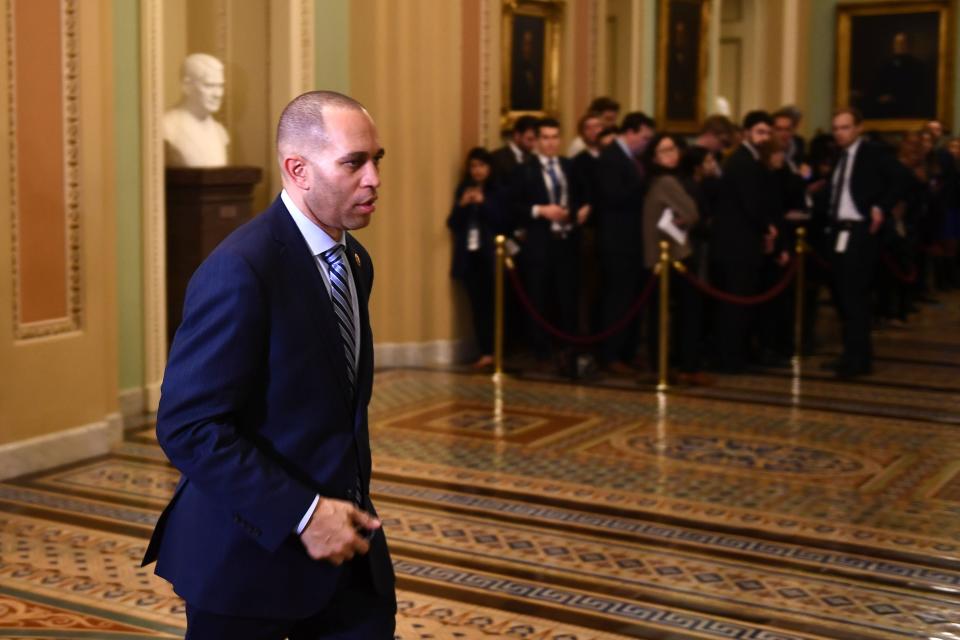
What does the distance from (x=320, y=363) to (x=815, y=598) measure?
3.31 meters

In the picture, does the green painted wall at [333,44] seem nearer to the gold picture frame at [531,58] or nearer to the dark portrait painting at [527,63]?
the gold picture frame at [531,58]

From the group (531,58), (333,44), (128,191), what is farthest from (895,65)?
(128,191)

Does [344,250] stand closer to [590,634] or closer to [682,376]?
[590,634]

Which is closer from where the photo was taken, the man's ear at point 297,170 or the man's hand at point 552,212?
the man's ear at point 297,170

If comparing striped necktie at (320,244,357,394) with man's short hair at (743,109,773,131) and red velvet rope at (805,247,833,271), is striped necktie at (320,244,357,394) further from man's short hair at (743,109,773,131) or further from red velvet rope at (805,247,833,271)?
red velvet rope at (805,247,833,271)

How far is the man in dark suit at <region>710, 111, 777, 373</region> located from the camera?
10.6 metres

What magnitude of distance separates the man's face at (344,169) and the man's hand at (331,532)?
538 millimetres

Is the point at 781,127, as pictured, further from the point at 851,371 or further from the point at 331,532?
the point at 331,532

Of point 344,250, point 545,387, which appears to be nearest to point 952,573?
point 344,250

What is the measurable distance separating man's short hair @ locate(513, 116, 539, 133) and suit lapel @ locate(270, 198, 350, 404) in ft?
27.5

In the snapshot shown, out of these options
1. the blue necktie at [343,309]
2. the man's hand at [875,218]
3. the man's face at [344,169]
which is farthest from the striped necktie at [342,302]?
the man's hand at [875,218]

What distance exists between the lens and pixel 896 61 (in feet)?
62.0

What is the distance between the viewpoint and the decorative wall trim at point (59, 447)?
291 inches

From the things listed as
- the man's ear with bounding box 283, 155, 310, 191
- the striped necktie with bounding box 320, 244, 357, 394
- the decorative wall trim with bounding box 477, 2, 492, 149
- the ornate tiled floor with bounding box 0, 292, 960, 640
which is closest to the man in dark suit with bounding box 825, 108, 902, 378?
the ornate tiled floor with bounding box 0, 292, 960, 640
